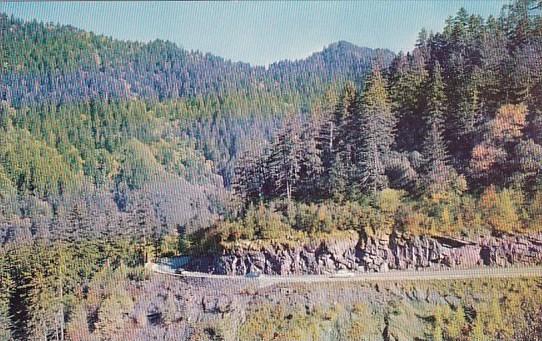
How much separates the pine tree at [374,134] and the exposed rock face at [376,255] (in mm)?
605

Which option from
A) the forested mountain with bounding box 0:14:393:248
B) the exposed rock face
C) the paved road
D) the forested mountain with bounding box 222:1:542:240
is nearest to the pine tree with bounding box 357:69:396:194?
the forested mountain with bounding box 222:1:542:240

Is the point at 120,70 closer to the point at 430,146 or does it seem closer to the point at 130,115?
the point at 130,115

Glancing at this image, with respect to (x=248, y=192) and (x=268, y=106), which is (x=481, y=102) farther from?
(x=268, y=106)

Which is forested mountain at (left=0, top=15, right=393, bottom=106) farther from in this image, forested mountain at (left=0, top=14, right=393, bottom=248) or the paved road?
the paved road

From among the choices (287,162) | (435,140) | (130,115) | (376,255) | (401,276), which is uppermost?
(130,115)

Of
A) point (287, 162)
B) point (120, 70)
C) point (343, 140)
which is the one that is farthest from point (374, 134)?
point (120, 70)

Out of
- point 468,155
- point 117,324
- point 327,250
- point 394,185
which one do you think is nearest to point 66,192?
point 117,324

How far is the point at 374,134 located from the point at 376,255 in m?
A: 1.26

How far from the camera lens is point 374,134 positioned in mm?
5516

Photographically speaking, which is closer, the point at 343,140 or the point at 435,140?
the point at 435,140

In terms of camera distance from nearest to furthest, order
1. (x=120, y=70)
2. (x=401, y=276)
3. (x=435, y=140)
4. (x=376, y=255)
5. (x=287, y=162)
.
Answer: (x=401, y=276), (x=376, y=255), (x=435, y=140), (x=287, y=162), (x=120, y=70)

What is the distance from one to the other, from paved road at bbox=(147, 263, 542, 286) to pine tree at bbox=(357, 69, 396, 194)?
0.86m

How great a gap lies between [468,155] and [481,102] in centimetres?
58

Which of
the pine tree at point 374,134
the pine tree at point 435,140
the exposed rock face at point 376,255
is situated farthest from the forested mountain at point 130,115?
the exposed rock face at point 376,255
